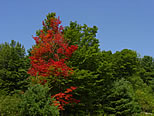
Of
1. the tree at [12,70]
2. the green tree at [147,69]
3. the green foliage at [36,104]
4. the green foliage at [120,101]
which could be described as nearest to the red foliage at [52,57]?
the green foliage at [36,104]

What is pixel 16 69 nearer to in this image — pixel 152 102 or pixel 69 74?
pixel 69 74

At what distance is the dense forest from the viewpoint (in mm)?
13747

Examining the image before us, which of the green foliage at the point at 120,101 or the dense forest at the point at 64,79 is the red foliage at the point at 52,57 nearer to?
the dense forest at the point at 64,79

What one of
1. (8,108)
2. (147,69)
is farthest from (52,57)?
(147,69)

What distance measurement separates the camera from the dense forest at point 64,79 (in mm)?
13747

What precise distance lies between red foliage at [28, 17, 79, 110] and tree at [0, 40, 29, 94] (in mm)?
11424

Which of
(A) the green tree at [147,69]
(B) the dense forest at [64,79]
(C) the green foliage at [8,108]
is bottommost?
(C) the green foliage at [8,108]

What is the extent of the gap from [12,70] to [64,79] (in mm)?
17129

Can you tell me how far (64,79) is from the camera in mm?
17812

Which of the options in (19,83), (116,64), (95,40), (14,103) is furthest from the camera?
(116,64)

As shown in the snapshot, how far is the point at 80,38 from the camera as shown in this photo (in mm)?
23141

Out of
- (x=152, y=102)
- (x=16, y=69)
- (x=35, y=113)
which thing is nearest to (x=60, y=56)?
(x=35, y=113)

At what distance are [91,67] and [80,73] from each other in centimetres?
347

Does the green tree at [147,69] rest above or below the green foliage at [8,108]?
above
